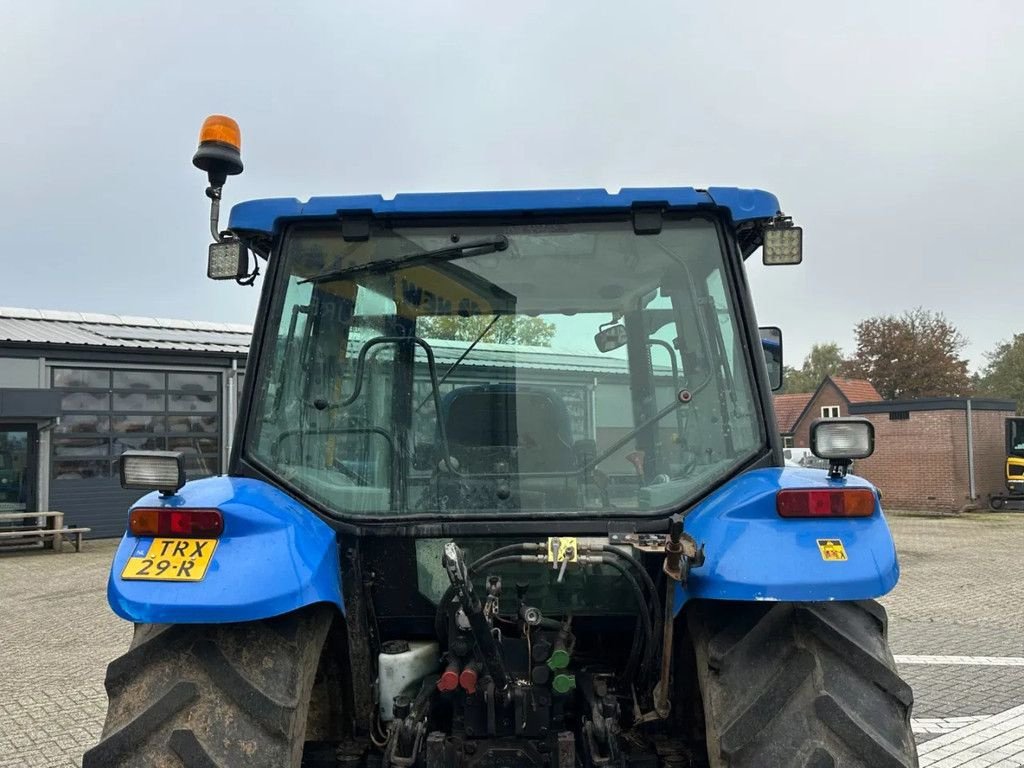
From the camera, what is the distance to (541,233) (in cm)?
296

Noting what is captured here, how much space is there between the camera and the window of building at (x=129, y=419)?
17.7 metres

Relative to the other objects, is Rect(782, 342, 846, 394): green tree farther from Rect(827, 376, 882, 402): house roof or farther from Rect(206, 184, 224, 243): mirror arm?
Rect(206, 184, 224, 243): mirror arm

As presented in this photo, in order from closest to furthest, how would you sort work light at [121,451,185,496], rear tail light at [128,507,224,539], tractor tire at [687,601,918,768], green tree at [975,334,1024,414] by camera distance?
tractor tire at [687,601,918,768] → rear tail light at [128,507,224,539] → work light at [121,451,185,496] → green tree at [975,334,1024,414]

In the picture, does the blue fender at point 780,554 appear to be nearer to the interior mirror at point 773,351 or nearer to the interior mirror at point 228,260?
the interior mirror at point 773,351

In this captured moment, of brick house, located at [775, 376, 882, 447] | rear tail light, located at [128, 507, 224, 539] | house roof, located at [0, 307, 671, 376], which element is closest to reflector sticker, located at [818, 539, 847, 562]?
rear tail light, located at [128, 507, 224, 539]

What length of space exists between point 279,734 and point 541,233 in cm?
169

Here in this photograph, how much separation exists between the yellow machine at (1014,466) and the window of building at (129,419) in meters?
21.3

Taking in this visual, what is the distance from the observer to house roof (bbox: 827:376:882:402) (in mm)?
39344

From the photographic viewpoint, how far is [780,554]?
93.7 inches

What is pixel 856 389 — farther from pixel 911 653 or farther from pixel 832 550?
pixel 832 550

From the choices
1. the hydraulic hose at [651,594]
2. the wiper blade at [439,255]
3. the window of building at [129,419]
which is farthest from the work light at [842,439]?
the window of building at [129,419]

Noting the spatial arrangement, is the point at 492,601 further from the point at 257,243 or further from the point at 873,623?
the point at 257,243

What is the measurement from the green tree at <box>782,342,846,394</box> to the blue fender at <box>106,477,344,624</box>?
243 feet

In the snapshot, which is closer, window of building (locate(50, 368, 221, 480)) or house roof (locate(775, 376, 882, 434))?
window of building (locate(50, 368, 221, 480))
